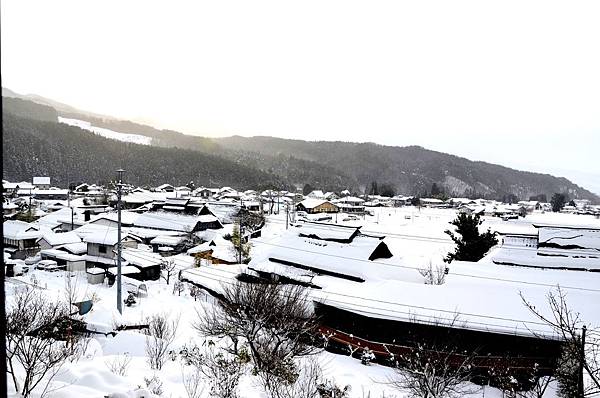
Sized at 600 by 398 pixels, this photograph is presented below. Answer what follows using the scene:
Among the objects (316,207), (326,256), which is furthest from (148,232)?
(316,207)

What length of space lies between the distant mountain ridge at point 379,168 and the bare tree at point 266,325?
10912 cm

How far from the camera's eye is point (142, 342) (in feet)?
35.4

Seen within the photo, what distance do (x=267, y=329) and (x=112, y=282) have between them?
1384 centimetres

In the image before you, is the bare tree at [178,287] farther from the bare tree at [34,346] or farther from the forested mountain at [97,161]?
the forested mountain at [97,161]

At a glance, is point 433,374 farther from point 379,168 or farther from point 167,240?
point 379,168

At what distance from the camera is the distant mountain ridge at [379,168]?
138 metres

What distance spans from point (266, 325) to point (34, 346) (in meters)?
6.48

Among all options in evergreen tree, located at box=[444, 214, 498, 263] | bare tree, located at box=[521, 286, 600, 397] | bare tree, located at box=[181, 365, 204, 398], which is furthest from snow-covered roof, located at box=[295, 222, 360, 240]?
bare tree, located at box=[181, 365, 204, 398]

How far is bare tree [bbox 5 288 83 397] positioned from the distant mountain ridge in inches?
4462

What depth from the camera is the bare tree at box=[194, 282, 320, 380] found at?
427 inches

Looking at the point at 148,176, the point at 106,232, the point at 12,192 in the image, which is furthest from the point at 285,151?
the point at 106,232

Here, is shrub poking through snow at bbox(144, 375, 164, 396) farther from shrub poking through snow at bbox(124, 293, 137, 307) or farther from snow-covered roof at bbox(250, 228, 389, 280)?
snow-covered roof at bbox(250, 228, 389, 280)

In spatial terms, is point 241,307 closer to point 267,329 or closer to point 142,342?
point 267,329

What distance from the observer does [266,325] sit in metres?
11.7
